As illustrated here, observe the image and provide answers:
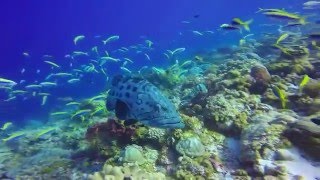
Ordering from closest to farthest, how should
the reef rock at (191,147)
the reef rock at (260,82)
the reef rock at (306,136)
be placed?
the reef rock at (306,136) < the reef rock at (191,147) < the reef rock at (260,82)

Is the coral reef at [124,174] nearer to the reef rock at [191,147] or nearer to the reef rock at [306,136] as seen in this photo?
the reef rock at [191,147]

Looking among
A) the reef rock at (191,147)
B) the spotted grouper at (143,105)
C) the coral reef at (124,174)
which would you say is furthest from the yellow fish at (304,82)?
the coral reef at (124,174)

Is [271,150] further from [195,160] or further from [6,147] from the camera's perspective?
[6,147]

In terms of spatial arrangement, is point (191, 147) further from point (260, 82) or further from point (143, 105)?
point (260, 82)

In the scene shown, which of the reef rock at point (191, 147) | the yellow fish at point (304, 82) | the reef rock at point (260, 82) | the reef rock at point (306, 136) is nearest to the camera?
the reef rock at point (306, 136)

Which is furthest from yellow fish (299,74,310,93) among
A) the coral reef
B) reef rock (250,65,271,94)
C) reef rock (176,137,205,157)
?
the coral reef

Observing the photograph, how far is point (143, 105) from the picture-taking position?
16.7 feet

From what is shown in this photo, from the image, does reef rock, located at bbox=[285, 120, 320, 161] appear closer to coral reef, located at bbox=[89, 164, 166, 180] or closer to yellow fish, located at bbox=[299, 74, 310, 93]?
yellow fish, located at bbox=[299, 74, 310, 93]

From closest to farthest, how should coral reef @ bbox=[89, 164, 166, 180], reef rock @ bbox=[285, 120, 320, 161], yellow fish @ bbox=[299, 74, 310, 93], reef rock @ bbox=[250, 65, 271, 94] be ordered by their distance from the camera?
coral reef @ bbox=[89, 164, 166, 180] < reef rock @ bbox=[285, 120, 320, 161] < yellow fish @ bbox=[299, 74, 310, 93] < reef rock @ bbox=[250, 65, 271, 94]

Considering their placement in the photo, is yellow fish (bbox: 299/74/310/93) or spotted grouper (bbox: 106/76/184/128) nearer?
spotted grouper (bbox: 106/76/184/128)

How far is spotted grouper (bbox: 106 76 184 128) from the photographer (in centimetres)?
502

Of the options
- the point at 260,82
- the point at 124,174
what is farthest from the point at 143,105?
the point at 260,82

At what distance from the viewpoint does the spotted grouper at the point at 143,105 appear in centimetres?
502

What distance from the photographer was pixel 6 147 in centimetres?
1005
